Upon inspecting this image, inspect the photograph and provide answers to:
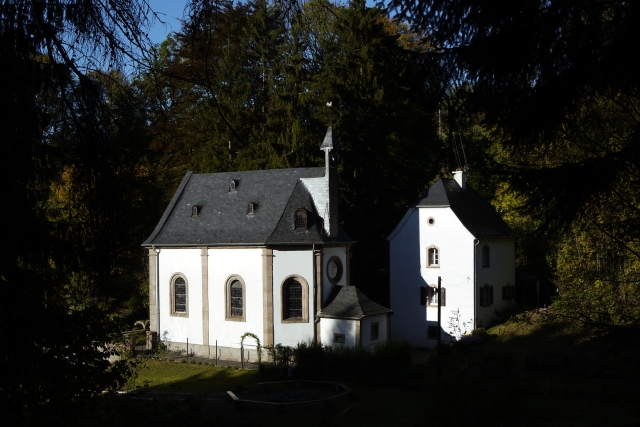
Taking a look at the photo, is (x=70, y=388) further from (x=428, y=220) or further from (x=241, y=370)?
(x=428, y=220)

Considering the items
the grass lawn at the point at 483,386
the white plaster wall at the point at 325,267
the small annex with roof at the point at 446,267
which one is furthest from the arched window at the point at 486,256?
the white plaster wall at the point at 325,267

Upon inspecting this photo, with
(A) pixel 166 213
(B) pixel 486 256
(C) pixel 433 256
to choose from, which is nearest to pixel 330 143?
(C) pixel 433 256

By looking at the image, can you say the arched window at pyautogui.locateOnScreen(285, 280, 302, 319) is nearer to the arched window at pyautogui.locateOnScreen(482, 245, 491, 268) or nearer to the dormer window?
the dormer window

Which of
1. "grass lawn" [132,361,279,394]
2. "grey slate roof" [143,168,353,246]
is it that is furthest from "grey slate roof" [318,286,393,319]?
"grass lawn" [132,361,279,394]

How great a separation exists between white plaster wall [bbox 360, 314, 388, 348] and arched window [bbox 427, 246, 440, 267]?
16.4ft

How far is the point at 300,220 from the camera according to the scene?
1250 inches

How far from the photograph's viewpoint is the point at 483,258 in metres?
34.5

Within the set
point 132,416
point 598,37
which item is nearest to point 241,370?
point 132,416

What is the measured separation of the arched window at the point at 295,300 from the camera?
31.1 metres

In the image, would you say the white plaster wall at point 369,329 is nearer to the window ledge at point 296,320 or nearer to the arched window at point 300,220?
the window ledge at point 296,320

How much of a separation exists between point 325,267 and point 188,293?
686cm

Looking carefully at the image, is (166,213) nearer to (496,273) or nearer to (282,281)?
(282,281)

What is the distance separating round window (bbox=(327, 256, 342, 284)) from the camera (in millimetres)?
31797

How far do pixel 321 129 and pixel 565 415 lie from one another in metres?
23.9
